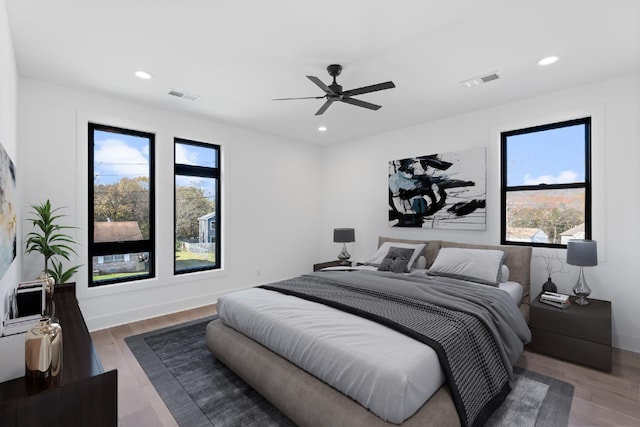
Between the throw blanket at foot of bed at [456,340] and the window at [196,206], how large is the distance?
8.08ft

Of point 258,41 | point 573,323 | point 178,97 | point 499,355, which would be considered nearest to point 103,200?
point 178,97

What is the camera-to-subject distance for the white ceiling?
2.01m

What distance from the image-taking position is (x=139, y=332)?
11.1 feet

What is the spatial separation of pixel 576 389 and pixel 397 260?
76.2 inches

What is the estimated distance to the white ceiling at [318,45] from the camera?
2012 millimetres

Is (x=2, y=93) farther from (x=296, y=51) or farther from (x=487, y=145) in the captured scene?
(x=487, y=145)

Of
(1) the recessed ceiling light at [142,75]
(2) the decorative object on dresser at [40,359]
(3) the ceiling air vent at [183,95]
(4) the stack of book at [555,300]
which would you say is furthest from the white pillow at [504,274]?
(1) the recessed ceiling light at [142,75]

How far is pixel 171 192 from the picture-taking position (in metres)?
4.01

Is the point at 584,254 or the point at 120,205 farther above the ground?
the point at 120,205

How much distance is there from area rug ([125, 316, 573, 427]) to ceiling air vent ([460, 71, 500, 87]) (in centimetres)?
268

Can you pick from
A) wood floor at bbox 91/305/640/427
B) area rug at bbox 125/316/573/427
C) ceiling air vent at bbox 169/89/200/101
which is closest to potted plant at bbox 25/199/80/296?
A: wood floor at bbox 91/305/640/427

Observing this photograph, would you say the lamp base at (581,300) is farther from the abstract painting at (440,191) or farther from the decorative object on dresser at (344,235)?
the decorative object on dresser at (344,235)

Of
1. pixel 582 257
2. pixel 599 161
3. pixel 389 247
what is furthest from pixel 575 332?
pixel 389 247

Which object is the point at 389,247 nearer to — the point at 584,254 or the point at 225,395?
the point at 584,254
